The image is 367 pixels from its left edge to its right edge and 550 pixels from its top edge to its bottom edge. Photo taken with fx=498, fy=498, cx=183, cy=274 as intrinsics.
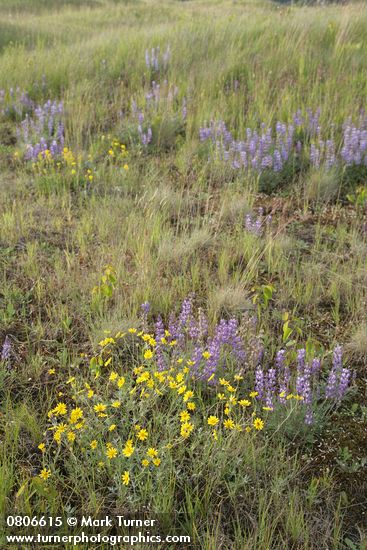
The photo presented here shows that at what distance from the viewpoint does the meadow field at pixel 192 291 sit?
2037 millimetres

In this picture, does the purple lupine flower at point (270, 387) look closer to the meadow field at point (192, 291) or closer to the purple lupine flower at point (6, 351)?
the meadow field at point (192, 291)

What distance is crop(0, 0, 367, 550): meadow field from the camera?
2.04m

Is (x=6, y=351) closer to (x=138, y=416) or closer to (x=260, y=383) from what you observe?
(x=138, y=416)

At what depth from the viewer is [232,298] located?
3.08 metres

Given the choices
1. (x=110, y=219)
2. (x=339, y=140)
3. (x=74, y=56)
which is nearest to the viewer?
(x=110, y=219)

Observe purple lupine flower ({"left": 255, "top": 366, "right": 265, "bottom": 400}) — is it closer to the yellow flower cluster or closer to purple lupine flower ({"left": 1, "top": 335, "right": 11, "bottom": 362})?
the yellow flower cluster

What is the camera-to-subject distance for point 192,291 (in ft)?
10.7

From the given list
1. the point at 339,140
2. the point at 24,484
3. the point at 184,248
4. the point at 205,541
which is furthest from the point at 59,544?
the point at 339,140

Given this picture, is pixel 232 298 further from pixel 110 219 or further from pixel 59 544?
pixel 59 544

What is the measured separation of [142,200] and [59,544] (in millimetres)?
2906

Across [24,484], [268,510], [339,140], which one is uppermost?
[339,140]

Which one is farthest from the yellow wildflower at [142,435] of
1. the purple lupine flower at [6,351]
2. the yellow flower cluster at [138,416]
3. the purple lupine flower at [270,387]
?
the purple lupine flower at [6,351]

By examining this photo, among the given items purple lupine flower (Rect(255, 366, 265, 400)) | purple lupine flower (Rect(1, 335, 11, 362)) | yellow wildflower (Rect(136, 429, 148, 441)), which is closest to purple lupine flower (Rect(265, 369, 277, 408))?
purple lupine flower (Rect(255, 366, 265, 400))

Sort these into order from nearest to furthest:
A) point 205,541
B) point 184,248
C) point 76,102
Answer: point 205,541, point 184,248, point 76,102
